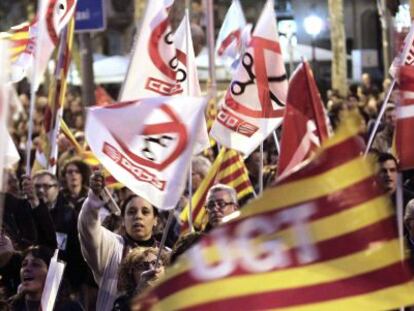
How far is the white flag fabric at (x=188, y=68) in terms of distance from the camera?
31.3 ft

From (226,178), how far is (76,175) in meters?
1.23

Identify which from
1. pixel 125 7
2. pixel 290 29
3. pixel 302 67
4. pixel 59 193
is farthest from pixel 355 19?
pixel 302 67

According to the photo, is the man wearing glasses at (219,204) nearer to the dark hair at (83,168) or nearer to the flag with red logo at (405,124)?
the flag with red logo at (405,124)

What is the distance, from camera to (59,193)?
35.1ft

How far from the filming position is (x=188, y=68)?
32.5 feet

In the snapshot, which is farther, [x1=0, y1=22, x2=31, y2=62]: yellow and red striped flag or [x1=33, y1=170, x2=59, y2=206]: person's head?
[x1=0, y1=22, x2=31, y2=62]: yellow and red striped flag

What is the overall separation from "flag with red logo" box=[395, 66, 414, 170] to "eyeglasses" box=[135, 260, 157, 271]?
1.32m

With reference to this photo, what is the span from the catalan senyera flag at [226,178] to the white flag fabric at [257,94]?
1273 mm

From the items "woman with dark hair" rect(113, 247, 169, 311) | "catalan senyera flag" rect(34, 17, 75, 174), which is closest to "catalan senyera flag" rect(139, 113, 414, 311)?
"woman with dark hair" rect(113, 247, 169, 311)

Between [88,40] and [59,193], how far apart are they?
42.1 ft

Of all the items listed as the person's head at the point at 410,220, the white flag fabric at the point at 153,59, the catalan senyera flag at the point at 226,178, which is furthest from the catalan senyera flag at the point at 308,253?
the catalan senyera flag at the point at 226,178

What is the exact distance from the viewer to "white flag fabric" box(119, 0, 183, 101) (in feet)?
27.8

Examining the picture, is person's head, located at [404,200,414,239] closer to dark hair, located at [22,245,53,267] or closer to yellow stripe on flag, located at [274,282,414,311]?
dark hair, located at [22,245,53,267]

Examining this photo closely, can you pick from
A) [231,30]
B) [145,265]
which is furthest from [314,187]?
[231,30]
